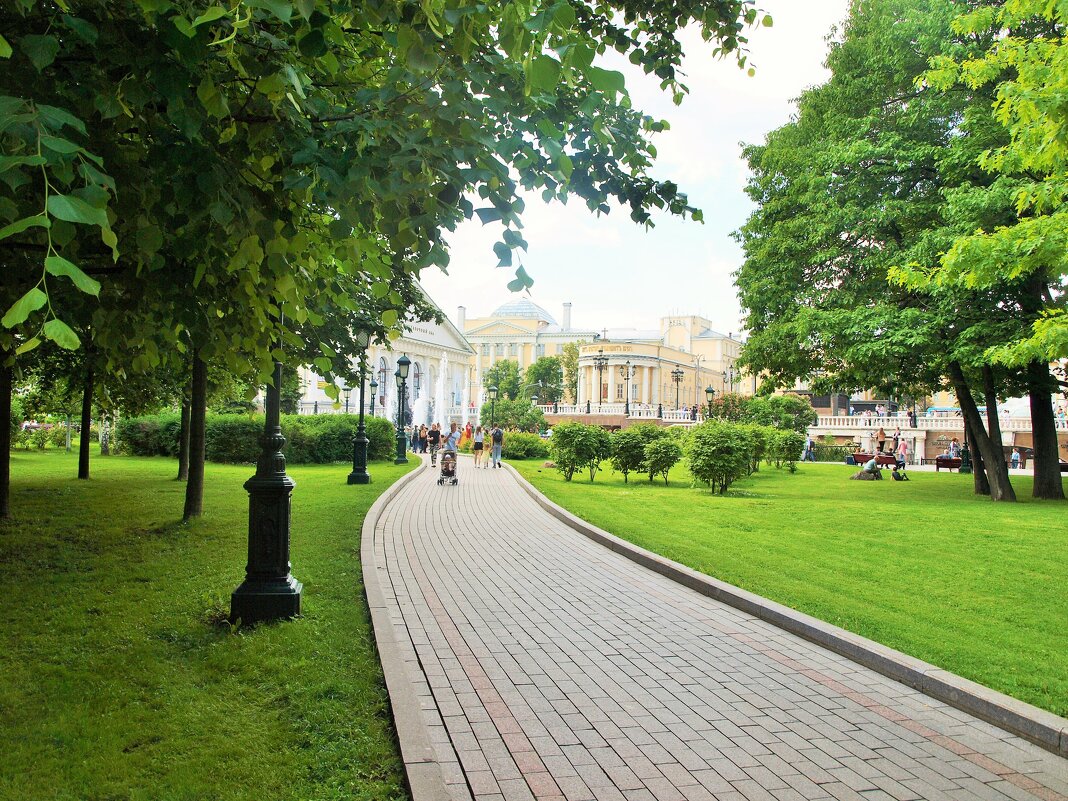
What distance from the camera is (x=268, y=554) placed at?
6.41 metres

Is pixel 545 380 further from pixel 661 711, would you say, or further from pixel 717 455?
pixel 661 711

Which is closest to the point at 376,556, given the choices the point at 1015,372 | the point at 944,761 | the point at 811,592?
the point at 811,592

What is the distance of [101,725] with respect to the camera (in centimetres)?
432

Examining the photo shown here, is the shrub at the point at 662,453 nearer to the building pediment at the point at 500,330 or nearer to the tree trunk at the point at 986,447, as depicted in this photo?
the tree trunk at the point at 986,447

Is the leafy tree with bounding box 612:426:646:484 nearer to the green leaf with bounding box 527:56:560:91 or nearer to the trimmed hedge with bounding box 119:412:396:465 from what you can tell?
the trimmed hedge with bounding box 119:412:396:465

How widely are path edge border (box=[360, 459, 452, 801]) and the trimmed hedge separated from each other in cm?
2219

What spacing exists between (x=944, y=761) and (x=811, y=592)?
3.80m

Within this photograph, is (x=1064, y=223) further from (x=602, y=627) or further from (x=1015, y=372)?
(x=1015, y=372)

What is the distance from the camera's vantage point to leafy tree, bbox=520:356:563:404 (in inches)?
3976

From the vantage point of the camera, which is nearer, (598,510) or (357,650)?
(357,650)

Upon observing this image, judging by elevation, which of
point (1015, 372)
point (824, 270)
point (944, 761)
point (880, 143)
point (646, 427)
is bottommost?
point (944, 761)

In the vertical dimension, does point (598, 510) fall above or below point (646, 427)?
below

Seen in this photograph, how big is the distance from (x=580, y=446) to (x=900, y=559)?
43.2ft

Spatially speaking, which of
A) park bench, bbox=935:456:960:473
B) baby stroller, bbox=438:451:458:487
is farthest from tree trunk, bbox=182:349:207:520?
park bench, bbox=935:456:960:473
